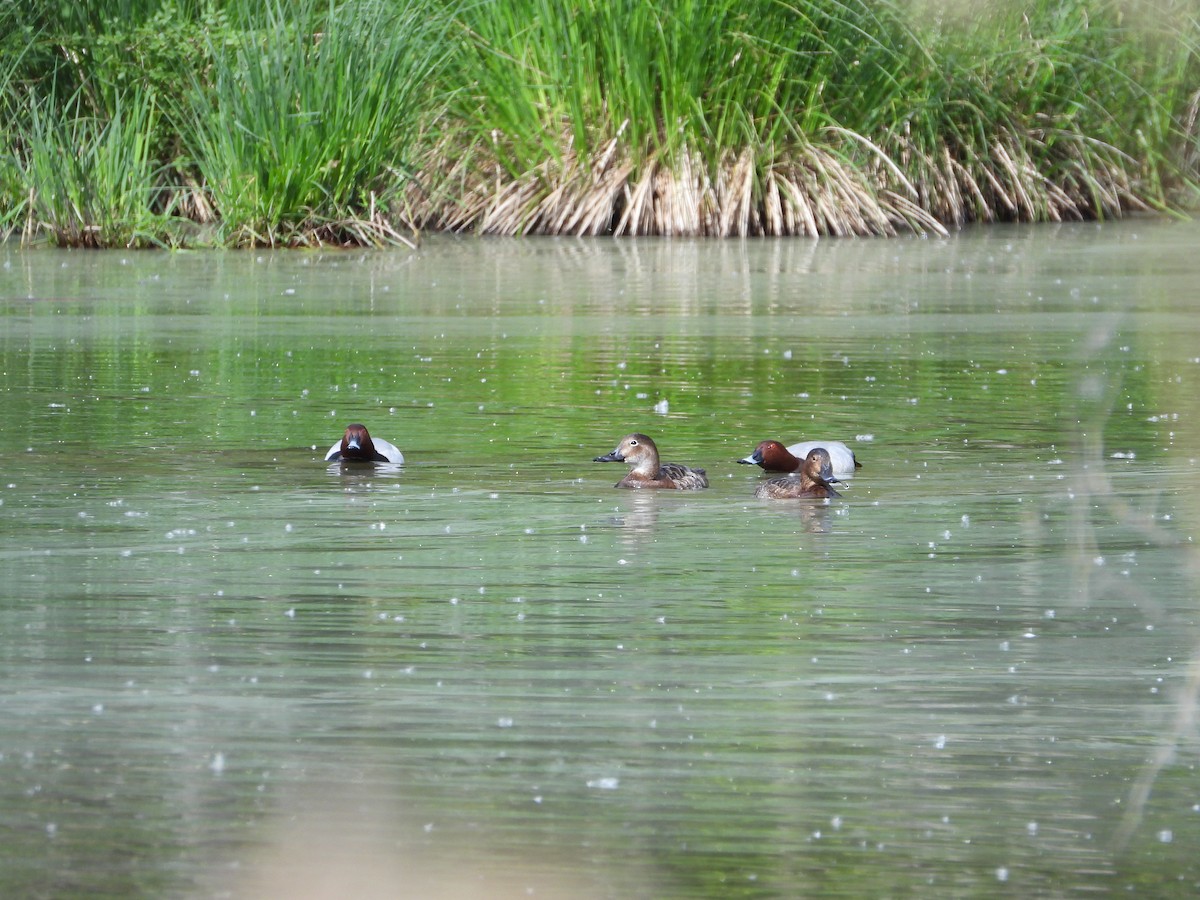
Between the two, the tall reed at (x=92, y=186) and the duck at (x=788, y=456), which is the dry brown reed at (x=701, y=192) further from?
the duck at (x=788, y=456)

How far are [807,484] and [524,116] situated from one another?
38.7ft

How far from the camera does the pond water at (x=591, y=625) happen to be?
311 cm

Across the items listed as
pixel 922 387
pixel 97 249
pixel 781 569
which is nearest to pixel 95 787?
pixel 781 569

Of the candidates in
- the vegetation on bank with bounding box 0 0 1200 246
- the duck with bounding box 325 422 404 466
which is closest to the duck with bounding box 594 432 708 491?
the duck with bounding box 325 422 404 466

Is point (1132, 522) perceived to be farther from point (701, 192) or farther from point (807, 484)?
point (701, 192)

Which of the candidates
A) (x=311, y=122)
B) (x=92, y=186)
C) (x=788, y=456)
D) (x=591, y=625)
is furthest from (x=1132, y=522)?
(x=92, y=186)

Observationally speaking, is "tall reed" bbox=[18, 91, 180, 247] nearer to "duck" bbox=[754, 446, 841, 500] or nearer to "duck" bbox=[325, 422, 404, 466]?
"duck" bbox=[325, 422, 404, 466]

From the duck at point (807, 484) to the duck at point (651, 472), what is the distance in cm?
20

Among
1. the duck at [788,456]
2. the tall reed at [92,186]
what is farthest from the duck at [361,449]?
the tall reed at [92,186]

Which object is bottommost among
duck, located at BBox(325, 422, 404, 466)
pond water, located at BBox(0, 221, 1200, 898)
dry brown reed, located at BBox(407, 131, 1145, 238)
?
pond water, located at BBox(0, 221, 1200, 898)

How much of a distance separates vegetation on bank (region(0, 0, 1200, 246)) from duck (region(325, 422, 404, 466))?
8707mm

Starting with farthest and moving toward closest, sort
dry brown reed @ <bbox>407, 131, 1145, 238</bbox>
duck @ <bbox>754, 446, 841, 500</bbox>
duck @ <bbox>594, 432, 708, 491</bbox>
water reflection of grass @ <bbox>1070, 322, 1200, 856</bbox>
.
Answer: dry brown reed @ <bbox>407, 131, 1145, 238</bbox>
duck @ <bbox>594, 432, 708, 491</bbox>
duck @ <bbox>754, 446, 841, 500</bbox>
water reflection of grass @ <bbox>1070, 322, 1200, 856</bbox>

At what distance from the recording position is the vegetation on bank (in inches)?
609

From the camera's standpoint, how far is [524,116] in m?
17.4
